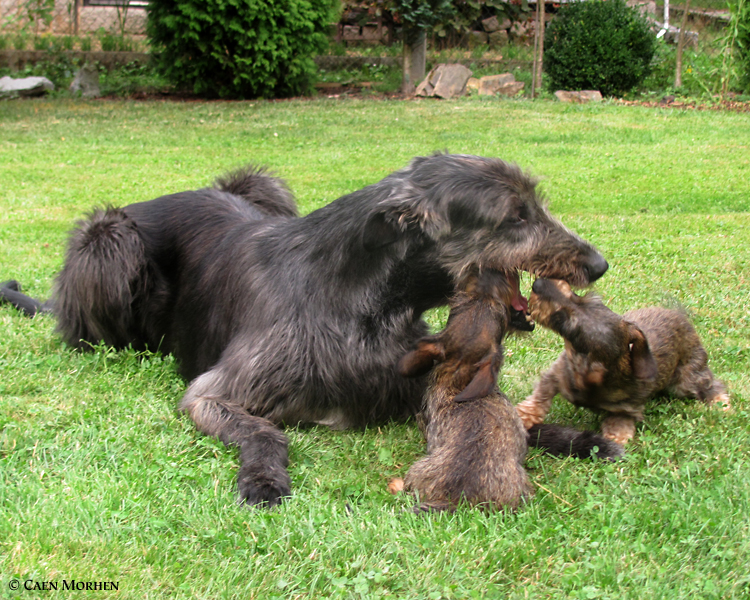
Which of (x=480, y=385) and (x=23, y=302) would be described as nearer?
(x=480, y=385)

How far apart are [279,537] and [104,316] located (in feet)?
9.00

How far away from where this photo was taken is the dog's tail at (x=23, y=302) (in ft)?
19.5

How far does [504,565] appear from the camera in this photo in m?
2.83

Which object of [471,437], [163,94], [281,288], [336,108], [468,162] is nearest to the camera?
[471,437]

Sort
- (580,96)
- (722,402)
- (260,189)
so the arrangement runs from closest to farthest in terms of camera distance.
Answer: (722,402), (260,189), (580,96)

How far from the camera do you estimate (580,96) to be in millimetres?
17734

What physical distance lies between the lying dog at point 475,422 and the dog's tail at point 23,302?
3.56 meters

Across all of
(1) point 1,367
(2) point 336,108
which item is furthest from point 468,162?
(2) point 336,108

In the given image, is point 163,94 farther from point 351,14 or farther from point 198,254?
point 198,254

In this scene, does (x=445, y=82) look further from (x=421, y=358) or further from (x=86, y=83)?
(x=421, y=358)

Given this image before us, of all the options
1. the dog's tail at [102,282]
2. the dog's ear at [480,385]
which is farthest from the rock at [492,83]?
the dog's ear at [480,385]

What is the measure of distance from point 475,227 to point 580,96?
15.2 m

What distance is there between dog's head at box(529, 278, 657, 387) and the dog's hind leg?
1486 mm

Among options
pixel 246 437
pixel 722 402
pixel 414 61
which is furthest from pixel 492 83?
pixel 246 437
